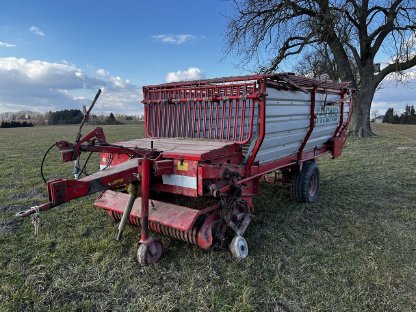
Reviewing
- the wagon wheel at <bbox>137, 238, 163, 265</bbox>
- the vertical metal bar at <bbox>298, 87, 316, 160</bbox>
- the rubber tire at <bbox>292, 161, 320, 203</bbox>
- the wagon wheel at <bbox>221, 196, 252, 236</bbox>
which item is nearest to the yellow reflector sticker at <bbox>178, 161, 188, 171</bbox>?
the wagon wheel at <bbox>221, 196, 252, 236</bbox>

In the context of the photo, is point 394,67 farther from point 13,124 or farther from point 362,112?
point 13,124

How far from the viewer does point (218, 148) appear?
349cm

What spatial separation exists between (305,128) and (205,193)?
2.26 metres

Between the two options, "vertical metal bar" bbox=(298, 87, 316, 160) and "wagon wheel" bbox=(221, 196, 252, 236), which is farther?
"vertical metal bar" bbox=(298, 87, 316, 160)

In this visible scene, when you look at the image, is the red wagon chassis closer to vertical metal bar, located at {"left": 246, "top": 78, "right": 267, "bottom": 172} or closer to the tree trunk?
vertical metal bar, located at {"left": 246, "top": 78, "right": 267, "bottom": 172}

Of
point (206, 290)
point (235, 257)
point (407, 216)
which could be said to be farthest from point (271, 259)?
point (407, 216)

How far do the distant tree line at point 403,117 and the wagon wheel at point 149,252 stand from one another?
54465 millimetres

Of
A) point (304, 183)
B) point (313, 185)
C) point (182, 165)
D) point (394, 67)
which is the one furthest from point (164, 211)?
point (394, 67)

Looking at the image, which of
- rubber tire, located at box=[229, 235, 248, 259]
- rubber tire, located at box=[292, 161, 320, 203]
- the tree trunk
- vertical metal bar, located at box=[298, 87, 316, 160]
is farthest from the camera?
the tree trunk

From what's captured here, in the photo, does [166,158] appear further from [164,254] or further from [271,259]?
[271,259]

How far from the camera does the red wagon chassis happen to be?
3248 mm

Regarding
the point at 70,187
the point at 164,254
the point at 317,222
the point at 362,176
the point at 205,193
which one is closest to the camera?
the point at 70,187

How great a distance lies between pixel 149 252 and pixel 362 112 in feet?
53.2

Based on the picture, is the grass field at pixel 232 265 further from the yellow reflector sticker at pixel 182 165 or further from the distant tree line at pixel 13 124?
the distant tree line at pixel 13 124
